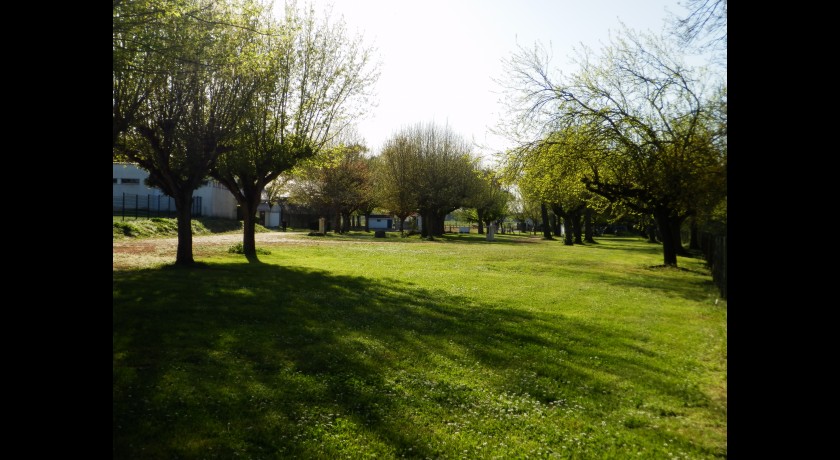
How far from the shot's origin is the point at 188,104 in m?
19.9

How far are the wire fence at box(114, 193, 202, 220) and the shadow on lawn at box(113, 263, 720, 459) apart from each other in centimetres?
4514

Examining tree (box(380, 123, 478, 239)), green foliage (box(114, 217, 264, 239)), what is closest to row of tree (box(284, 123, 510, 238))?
tree (box(380, 123, 478, 239))

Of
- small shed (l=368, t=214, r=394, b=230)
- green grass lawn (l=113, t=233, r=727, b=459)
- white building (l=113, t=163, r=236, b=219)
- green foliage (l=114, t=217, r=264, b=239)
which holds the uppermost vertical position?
white building (l=113, t=163, r=236, b=219)

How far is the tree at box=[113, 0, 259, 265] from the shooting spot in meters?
16.3

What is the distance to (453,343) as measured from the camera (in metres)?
10.5

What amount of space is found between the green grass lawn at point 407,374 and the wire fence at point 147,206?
42.5 metres

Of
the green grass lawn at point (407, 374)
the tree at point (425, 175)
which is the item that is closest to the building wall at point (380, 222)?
the tree at point (425, 175)

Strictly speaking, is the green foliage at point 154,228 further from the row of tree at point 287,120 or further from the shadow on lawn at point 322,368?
the shadow on lawn at point 322,368

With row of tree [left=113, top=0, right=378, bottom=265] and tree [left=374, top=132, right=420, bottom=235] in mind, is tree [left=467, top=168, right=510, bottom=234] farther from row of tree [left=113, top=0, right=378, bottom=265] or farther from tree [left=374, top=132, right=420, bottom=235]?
row of tree [left=113, top=0, right=378, bottom=265]

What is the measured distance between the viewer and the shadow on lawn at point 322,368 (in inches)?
227

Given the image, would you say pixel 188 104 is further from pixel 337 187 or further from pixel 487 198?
pixel 487 198

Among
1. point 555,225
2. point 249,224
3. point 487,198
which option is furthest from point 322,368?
point 555,225

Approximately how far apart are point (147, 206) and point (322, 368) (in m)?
57.8

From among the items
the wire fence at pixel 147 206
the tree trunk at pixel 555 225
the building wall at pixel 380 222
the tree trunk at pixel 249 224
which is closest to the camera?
the tree trunk at pixel 249 224
